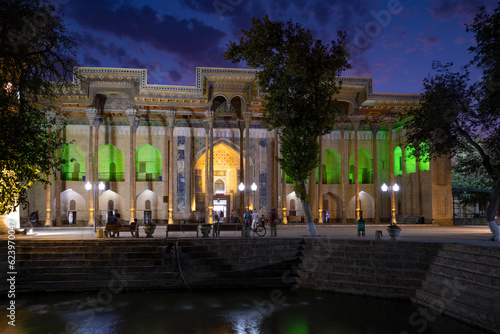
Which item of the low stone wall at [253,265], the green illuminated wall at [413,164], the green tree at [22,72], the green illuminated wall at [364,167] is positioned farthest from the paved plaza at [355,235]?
the green illuminated wall at [364,167]

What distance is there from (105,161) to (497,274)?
26.2 m

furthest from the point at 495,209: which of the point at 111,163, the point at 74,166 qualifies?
the point at 74,166

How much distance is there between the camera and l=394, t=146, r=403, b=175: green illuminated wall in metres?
31.5

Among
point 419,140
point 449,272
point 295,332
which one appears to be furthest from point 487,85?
point 295,332

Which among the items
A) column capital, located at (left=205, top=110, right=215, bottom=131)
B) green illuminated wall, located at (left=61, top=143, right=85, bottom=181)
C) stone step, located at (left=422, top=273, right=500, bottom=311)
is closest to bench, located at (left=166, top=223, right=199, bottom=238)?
stone step, located at (left=422, top=273, right=500, bottom=311)

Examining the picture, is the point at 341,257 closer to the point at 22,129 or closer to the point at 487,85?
the point at 487,85

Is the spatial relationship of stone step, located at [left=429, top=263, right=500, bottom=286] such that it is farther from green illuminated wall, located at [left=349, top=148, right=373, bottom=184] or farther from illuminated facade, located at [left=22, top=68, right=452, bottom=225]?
green illuminated wall, located at [left=349, top=148, right=373, bottom=184]

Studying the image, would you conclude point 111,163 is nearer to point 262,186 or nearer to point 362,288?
point 262,186

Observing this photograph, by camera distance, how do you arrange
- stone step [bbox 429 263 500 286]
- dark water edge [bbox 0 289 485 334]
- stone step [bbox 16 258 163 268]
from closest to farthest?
dark water edge [bbox 0 289 485 334], stone step [bbox 429 263 500 286], stone step [bbox 16 258 163 268]

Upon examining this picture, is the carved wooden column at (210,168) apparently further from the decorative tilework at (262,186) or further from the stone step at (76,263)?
the stone step at (76,263)

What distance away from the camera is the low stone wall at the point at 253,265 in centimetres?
1099

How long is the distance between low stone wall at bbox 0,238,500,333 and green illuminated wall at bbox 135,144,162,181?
17437 mm

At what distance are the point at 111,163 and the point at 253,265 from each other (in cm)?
2022

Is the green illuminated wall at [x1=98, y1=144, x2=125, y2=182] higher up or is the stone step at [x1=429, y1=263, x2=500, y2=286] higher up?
the green illuminated wall at [x1=98, y1=144, x2=125, y2=182]
